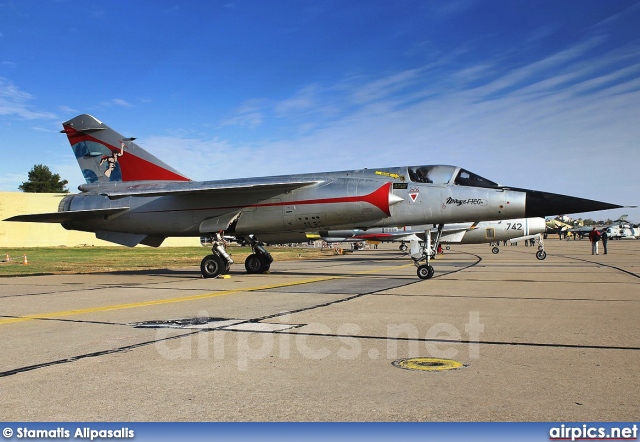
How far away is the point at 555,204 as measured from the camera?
555 inches

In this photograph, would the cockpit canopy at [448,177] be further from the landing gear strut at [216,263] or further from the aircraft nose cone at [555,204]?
the landing gear strut at [216,263]

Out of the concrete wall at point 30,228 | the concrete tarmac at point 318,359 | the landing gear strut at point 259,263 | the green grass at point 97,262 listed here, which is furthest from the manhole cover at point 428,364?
the concrete wall at point 30,228

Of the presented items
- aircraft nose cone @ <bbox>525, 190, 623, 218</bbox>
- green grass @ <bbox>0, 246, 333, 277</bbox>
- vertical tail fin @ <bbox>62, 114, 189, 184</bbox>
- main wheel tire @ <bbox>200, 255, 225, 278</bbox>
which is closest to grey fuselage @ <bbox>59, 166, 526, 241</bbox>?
aircraft nose cone @ <bbox>525, 190, 623, 218</bbox>

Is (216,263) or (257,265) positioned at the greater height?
(216,263)

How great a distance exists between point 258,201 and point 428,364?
12.2 m

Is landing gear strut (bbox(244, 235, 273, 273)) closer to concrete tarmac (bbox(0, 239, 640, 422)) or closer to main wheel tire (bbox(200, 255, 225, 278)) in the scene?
main wheel tire (bbox(200, 255, 225, 278))

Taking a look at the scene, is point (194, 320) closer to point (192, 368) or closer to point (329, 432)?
point (192, 368)

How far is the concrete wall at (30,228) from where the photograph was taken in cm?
5134

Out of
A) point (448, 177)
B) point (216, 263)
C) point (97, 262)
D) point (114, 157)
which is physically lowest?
point (97, 262)

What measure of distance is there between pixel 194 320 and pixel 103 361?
2.48 metres

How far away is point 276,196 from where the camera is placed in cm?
1650

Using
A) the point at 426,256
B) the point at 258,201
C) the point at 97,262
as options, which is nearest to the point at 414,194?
the point at 426,256

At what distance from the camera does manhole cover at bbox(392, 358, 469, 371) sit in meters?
4.79

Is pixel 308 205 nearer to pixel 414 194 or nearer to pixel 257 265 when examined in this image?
pixel 414 194
